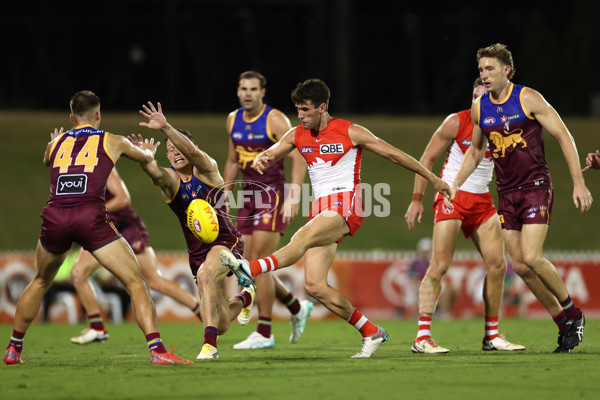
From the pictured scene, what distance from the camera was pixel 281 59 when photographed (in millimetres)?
34250

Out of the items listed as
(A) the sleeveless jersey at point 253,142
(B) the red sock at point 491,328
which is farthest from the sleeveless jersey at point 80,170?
(B) the red sock at point 491,328

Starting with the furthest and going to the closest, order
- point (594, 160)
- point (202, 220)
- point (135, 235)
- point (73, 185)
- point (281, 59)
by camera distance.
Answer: point (281, 59) → point (135, 235) → point (202, 220) → point (594, 160) → point (73, 185)

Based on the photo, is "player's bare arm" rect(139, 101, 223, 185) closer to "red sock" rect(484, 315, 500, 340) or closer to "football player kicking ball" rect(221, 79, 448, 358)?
"football player kicking ball" rect(221, 79, 448, 358)

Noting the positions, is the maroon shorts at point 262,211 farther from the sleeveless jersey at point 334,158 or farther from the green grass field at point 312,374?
the sleeveless jersey at point 334,158

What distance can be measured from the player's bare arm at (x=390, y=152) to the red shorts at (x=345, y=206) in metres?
0.45

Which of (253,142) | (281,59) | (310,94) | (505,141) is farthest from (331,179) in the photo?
(281,59)

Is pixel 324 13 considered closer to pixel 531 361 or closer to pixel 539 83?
pixel 539 83

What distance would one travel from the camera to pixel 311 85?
8109 mm

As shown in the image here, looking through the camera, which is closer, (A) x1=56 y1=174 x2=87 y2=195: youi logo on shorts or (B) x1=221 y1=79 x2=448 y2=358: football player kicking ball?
(A) x1=56 y1=174 x2=87 y2=195: youi logo on shorts

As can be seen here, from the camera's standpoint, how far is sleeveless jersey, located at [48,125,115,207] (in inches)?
298

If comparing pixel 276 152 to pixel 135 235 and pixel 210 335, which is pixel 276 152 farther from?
pixel 135 235

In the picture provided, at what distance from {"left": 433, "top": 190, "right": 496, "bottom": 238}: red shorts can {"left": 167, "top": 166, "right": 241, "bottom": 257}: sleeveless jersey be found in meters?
2.00

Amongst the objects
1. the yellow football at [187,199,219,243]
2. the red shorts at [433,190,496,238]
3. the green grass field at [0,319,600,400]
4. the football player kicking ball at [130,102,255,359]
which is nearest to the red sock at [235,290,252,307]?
the football player kicking ball at [130,102,255,359]

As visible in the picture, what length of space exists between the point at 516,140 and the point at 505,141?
10 cm
